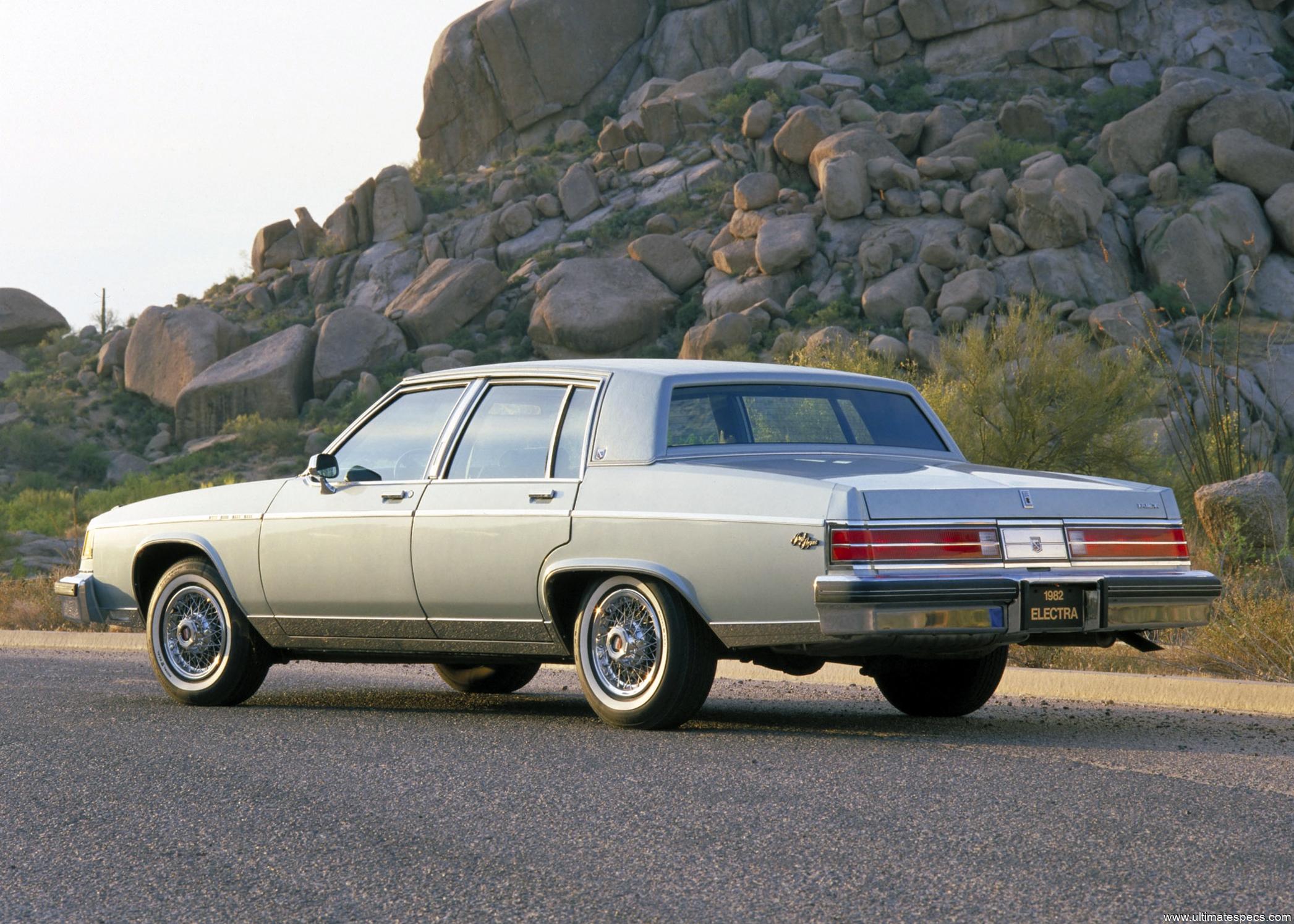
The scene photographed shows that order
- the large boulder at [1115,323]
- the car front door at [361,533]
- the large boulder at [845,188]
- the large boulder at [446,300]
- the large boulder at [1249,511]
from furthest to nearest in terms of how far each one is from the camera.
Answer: the large boulder at [446,300] → the large boulder at [845,188] → the large boulder at [1115,323] → the large boulder at [1249,511] → the car front door at [361,533]

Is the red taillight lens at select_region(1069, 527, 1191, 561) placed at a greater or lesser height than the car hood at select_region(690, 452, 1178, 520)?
lesser

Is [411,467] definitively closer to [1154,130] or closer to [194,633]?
[194,633]

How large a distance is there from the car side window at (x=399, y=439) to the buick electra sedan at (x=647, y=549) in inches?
0.7

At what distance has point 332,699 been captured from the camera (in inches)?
365

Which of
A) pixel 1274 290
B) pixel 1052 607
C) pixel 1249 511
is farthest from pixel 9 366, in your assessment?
pixel 1052 607

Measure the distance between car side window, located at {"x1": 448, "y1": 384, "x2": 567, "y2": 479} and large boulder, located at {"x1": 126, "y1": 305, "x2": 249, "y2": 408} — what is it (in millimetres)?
51018

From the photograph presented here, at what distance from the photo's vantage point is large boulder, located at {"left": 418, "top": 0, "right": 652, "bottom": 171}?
69562mm

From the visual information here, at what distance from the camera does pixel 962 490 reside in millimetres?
6715

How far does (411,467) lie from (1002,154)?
48.3 m

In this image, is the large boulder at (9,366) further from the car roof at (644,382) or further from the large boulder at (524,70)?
the car roof at (644,382)

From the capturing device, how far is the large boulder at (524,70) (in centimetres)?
6956

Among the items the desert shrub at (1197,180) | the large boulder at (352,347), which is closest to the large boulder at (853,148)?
the desert shrub at (1197,180)

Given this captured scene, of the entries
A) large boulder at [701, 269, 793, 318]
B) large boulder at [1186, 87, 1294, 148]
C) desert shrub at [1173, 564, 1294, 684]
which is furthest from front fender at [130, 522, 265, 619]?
large boulder at [1186, 87, 1294, 148]

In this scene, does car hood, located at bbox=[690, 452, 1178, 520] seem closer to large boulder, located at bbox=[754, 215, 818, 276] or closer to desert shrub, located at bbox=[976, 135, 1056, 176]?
large boulder, located at bbox=[754, 215, 818, 276]
